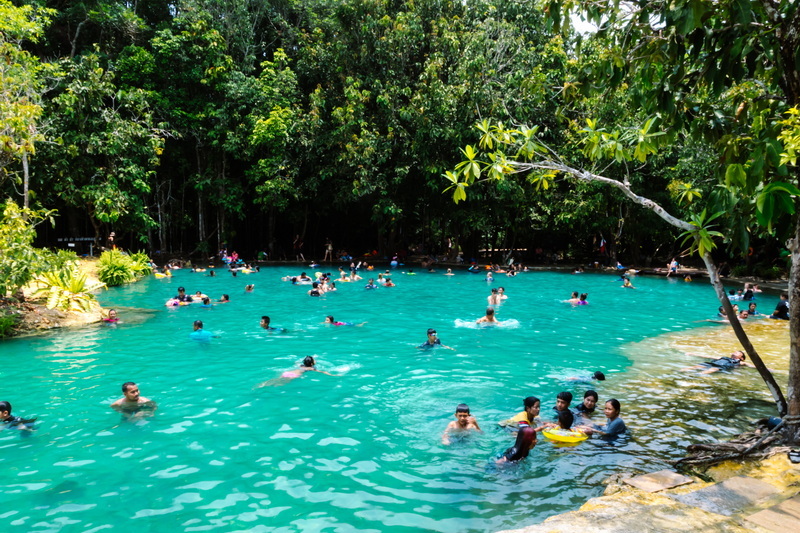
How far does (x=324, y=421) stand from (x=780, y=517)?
6.14 meters

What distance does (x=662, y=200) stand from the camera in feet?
105

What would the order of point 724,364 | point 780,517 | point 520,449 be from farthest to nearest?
point 724,364, point 520,449, point 780,517

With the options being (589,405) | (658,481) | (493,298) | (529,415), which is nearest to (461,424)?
(529,415)

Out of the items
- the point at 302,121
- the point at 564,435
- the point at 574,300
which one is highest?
the point at 302,121

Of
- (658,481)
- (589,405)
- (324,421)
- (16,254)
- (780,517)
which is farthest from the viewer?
(16,254)

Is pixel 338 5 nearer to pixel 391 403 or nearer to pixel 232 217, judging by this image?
pixel 232 217

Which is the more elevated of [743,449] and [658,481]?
[743,449]

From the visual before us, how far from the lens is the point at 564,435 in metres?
8.27

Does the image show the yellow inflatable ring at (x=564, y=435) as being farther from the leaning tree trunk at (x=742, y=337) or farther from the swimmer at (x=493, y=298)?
the swimmer at (x=493, y=298)

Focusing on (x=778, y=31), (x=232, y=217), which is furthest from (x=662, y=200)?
(x=778, y=31)

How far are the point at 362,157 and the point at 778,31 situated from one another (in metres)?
25.5

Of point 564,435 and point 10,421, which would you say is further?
point 10,421

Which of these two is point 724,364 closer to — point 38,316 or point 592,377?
point 592,377

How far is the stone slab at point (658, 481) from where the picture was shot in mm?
6152
